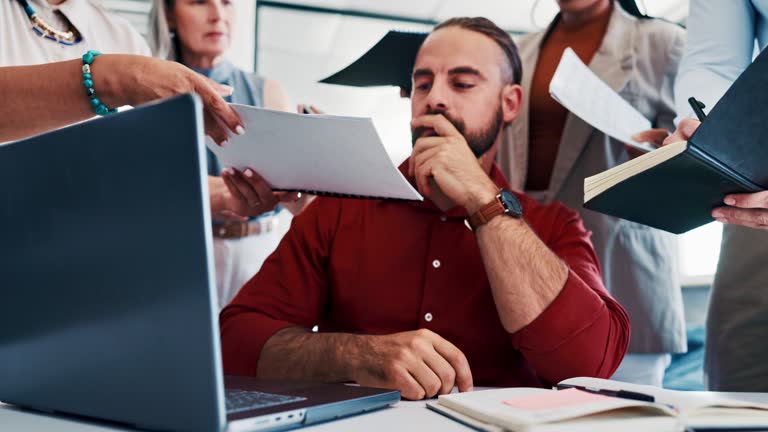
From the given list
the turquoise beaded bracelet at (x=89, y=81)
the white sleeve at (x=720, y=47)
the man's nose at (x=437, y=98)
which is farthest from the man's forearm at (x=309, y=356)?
the white sleeve at (x=720, y=47)

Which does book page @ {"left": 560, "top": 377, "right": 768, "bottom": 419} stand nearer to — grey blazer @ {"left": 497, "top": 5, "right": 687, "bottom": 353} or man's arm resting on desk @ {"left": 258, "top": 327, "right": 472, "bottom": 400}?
man's arm resting on desk @ {"left": 258, "top": 327, "right": 472, "bottom": 400}

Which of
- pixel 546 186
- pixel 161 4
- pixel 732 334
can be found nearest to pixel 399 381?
pixel 732 334

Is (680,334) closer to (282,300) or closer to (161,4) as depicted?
(282,300)

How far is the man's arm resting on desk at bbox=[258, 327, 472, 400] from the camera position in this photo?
35.9 inches

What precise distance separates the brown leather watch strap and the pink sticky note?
0.49 meters

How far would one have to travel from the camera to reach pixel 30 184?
2.07 feet

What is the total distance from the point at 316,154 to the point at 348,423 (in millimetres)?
503

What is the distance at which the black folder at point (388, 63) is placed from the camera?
1.54 m

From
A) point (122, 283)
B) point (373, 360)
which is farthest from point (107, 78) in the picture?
point (373, 360)

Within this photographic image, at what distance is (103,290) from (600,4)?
1651mm

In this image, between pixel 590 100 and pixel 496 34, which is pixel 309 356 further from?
pixel 496 34

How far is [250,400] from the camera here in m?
0.67

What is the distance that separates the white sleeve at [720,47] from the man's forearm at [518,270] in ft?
1.69

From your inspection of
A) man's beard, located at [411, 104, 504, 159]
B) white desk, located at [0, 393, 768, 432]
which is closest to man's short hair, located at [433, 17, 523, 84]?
man's beard, located at [411, 104, 504, 159]
